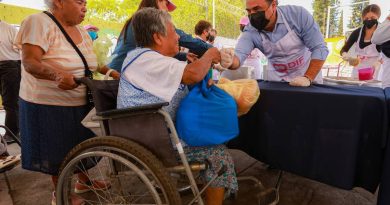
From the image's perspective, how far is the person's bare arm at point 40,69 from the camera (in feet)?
4.33

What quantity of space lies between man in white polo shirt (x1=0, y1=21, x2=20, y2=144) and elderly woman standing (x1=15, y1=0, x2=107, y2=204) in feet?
7.07

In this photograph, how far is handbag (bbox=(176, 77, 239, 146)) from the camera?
3.83 feet

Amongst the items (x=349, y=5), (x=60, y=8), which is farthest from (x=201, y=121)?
(x=349, y=5)

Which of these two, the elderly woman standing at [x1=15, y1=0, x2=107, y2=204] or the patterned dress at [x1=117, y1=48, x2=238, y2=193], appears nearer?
the patterned dress at [x1=117, y1=48, x2=238, y2=193]

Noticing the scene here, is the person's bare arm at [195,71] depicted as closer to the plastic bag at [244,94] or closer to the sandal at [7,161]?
the plastic bag at [244,94]

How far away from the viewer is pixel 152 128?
1120mm

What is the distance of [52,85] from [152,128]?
0.73 m

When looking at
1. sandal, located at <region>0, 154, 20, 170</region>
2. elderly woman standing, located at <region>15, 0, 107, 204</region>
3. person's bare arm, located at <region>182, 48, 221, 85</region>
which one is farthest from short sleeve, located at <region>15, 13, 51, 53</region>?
sandal, located at <region>0, 154, 20, 170</region>

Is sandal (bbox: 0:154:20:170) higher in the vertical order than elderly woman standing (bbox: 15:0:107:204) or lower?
lower

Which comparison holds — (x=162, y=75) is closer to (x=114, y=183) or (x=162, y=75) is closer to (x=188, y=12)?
(x=114, y=183)

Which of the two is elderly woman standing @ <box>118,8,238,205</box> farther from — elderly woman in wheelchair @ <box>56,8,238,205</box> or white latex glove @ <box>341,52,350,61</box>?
white latex glove @ <box>341,52,350,61</box>

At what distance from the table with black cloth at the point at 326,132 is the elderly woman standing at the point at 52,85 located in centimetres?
103

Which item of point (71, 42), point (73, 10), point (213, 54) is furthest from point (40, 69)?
point (213, 54)

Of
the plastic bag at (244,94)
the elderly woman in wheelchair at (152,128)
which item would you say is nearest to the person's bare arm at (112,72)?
the elderly woman in wheelchair at (152,128)
